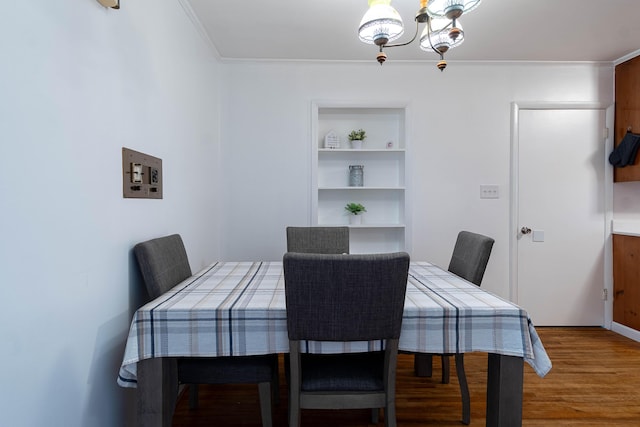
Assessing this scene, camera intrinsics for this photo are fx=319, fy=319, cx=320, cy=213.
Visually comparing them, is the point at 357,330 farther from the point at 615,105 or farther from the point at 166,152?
the point at 615,105

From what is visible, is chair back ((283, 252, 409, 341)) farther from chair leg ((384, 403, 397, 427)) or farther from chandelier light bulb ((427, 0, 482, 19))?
chandelier light bulb ((427, 0, 482, 19))

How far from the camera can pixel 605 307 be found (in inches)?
114

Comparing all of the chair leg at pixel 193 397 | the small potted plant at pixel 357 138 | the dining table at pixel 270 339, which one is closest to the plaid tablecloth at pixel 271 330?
the dining table at pixel 270 339

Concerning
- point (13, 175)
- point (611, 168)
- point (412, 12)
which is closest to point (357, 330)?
point (13, 175)

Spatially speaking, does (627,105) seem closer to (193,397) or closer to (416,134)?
(416,134)

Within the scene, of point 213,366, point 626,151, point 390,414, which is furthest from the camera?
point 626,151

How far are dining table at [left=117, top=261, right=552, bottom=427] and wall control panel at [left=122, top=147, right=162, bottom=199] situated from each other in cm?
50

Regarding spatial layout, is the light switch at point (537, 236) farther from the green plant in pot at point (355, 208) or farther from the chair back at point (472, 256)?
the green plant in pot at point (355, 208)

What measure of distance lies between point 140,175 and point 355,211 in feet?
6.01

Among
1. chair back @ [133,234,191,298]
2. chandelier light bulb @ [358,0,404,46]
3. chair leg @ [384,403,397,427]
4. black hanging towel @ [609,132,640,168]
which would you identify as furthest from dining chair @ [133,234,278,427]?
black hanging towel @ [609,132,640,168]

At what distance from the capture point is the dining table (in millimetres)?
1133

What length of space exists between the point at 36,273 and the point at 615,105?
4.12 m

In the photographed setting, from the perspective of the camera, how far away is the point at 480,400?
1844mm

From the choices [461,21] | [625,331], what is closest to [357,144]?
[461,21]
